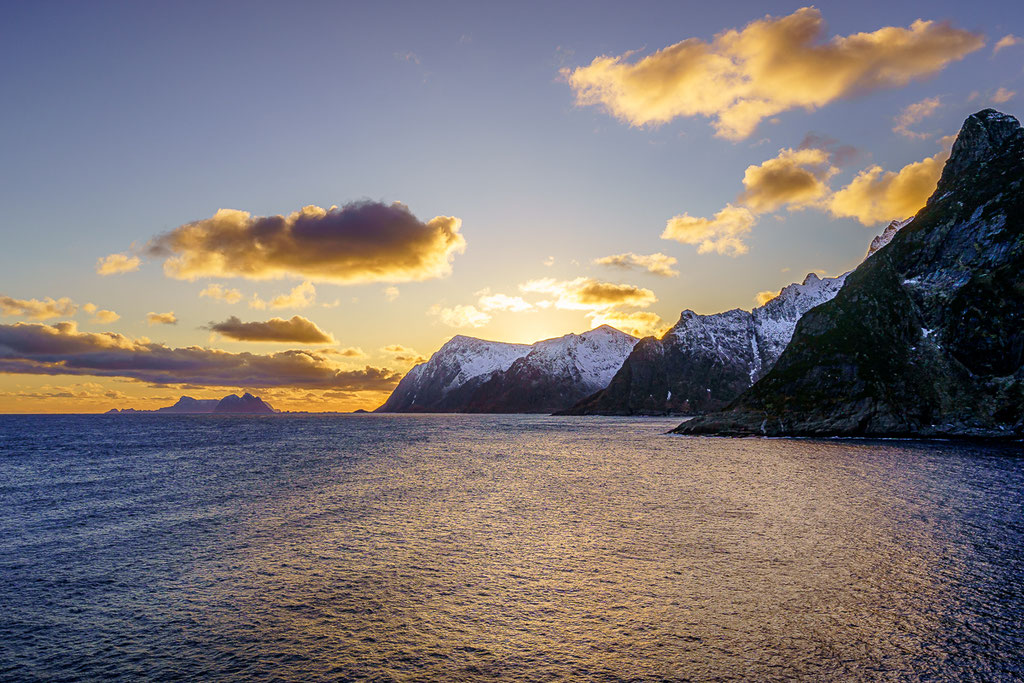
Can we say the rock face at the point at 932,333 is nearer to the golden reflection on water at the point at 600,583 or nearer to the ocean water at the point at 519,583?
the ocean water at the point at 519,583

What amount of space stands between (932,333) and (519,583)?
13969 centimetres

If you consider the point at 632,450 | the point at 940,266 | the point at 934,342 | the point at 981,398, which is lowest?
the point at 632,450

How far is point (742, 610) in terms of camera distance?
19.3 meters

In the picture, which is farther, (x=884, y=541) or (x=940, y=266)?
(x=940, y=266)

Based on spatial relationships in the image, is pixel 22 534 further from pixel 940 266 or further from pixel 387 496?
pixel 940 266

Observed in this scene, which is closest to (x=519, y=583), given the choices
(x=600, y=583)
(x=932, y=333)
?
(x=600, y=583)

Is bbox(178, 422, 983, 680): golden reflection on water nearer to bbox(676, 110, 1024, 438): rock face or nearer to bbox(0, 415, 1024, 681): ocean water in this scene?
bbox(0, 415, 1024, 681): ocean water

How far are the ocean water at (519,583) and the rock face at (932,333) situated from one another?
78166 mm

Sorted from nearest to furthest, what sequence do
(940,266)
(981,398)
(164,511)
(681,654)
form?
1. (681,654)
2. (164,511)
3. (981,398)
4. (940,266)

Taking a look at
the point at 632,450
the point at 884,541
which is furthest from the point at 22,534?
the point at 632,450

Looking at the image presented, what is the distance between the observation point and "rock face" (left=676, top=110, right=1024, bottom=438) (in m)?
110

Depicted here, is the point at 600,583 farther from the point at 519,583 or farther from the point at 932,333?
the point at 932,333

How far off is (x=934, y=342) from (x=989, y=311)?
1210 cm

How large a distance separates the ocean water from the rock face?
78.2m
